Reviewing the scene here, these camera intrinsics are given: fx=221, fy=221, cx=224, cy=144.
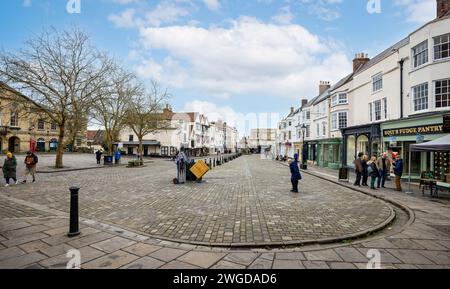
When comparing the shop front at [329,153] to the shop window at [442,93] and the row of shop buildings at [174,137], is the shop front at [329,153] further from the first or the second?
the row of shop buildings at [174,137]

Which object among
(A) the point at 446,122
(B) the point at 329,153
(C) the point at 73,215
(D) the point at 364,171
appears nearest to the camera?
(C) the point at 73,215

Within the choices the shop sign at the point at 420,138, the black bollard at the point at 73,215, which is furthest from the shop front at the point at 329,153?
the black bollard at the point at 73,215

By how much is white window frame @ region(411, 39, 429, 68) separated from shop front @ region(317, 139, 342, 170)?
11.4 metres

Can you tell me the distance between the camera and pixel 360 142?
21703 mm

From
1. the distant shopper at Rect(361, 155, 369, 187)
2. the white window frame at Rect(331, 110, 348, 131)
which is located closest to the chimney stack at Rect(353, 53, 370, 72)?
the white window frame at Rect(331, 110, 348, 131)

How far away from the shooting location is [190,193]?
30.7 ft

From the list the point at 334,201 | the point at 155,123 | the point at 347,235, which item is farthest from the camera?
the point at 155,123

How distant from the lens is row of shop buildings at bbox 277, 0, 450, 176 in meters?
12.8

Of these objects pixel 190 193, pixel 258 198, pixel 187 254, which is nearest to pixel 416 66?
pixel 258 198

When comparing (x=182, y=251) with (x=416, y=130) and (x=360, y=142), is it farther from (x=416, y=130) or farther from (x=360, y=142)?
(x=360, y=142)

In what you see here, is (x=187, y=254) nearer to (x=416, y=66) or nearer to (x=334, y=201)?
(x=334, y=201)

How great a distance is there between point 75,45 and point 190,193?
17877 millimetres

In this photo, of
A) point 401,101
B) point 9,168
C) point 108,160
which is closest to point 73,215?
point 9,168

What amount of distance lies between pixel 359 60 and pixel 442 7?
35.6ft
